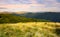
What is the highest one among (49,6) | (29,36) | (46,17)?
(49,6)

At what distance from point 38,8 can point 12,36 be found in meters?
0.65

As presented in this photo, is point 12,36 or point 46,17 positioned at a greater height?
point 46,17

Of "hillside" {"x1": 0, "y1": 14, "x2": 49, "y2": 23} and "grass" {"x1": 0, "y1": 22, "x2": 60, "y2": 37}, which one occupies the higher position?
"hillside" {"x1": 0, "y1": 14, "x2": 49, "y2": 23}

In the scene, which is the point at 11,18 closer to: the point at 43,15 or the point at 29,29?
the point at 29,29

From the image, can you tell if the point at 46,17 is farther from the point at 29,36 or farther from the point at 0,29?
the point at 0,29

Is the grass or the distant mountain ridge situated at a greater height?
the distant mountain ridge

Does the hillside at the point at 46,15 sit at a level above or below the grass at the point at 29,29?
above

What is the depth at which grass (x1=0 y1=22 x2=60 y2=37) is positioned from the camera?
8.87ft

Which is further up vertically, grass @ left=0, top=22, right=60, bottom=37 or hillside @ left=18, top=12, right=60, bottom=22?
hillside @ left=18, top=12, right=60, bottom=22

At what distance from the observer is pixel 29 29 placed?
275 cm

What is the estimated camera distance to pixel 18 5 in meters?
2.79

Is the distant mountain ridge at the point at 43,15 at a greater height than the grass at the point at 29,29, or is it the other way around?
the distant mountain ridge at the point at 43,15

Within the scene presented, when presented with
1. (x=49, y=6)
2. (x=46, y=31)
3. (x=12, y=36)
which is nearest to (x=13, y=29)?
(x=12, y=36)

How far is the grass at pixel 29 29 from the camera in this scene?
8.87 ft
